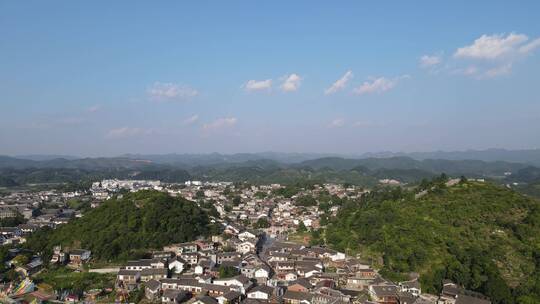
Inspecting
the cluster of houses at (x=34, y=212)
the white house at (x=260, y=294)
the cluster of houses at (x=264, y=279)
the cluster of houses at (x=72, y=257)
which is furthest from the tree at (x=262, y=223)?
the white house at (x=260, y=294)

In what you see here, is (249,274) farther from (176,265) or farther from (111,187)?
(111,187)

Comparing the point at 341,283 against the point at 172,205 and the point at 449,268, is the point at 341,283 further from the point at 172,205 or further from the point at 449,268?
the point at 172,205

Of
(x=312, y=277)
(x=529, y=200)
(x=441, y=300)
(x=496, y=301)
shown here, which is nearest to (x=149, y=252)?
(x=312, y=277)

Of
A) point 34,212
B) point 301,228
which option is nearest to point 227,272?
point 301,228

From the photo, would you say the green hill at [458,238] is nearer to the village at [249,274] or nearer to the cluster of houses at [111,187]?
the village at [249,274]

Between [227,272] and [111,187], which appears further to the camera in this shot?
[111,187]

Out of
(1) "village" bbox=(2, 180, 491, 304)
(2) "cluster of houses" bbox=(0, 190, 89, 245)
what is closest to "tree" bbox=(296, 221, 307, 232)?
(1) "village" bbox=(2, 180, 491, 304)
